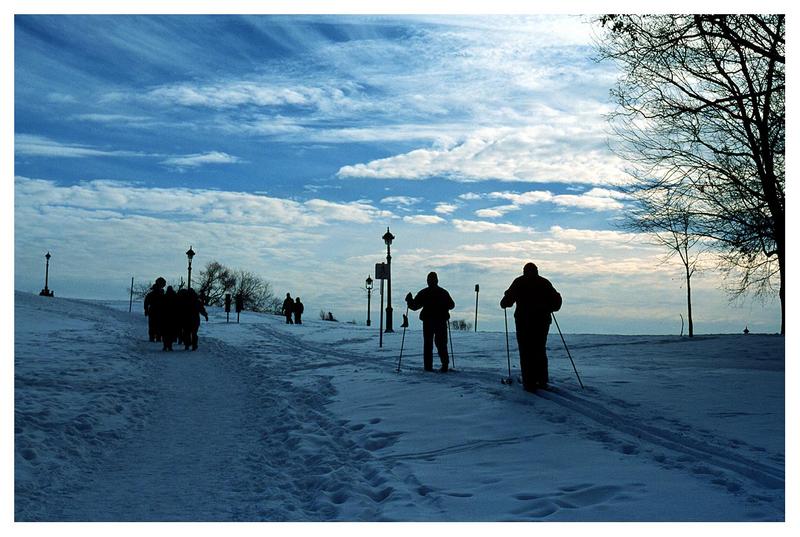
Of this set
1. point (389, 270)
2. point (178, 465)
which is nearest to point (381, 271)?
point (389, 270)

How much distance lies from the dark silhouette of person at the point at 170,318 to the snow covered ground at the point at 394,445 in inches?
177

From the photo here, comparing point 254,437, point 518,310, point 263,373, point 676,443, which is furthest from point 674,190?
point 254,437

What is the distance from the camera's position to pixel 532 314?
11.2 m

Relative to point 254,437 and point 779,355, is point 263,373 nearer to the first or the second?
point 254,437

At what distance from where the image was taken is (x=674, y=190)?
1922 cm

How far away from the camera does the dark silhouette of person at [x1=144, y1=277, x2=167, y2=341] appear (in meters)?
21.5

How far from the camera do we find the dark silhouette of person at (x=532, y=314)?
36.8ft

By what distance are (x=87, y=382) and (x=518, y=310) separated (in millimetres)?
7970

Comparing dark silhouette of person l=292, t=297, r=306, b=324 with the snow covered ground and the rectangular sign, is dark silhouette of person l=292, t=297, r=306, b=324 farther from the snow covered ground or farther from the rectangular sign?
the snow covered ground

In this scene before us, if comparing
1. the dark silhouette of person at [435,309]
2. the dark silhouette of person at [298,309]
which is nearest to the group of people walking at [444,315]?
the dark silhouette of person at [435,309]

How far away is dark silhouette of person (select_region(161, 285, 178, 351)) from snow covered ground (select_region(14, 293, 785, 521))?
4.50 metres

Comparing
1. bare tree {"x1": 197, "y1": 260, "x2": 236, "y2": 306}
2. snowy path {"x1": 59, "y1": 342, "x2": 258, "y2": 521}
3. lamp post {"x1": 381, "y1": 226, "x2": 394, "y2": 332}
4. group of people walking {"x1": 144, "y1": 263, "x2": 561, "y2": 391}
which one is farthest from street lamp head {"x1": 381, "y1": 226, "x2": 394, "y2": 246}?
bare tree {"x1": 197, "y1": 260, "x2": 236, "y2": 306}

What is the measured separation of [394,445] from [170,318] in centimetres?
1412

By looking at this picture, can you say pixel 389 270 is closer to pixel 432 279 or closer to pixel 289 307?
pixel 432 279
